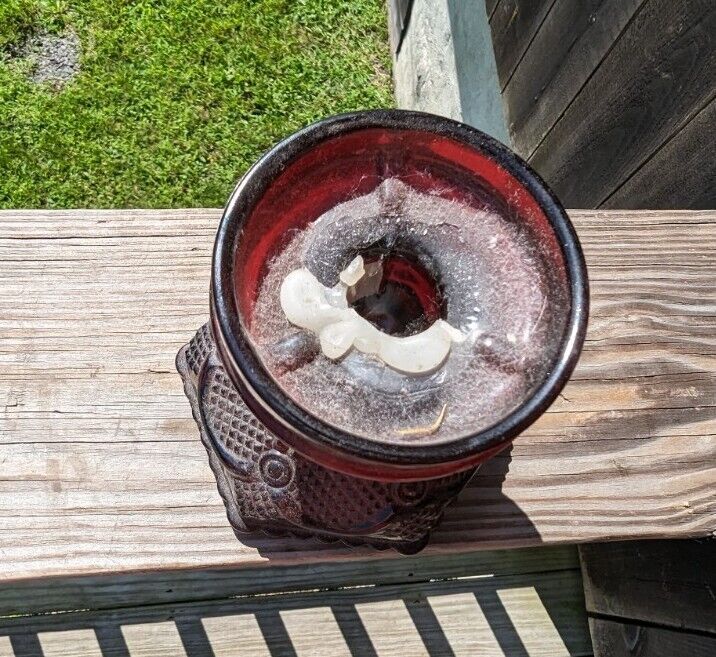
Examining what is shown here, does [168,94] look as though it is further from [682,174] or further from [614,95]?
[682,174]

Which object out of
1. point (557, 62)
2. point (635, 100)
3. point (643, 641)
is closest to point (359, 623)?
point (643, 641)

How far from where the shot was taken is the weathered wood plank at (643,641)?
1392 mm

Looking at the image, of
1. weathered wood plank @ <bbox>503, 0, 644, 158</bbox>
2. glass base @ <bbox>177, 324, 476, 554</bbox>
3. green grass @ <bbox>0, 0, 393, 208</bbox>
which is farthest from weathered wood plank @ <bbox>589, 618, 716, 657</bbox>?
green grass @ <bbox>0, 0, 393, 208</bbox>

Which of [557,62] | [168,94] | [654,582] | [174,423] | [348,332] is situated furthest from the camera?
[168,94]

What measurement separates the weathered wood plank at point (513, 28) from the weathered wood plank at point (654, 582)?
136cm

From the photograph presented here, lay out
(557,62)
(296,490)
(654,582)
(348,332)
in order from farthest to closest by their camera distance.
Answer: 1. (557,62)
2. (654,582)
3. (296,490)
4. (348,332)

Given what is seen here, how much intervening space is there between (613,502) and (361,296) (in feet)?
1.74

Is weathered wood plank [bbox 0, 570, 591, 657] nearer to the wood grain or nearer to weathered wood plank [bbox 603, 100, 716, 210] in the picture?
the wood grain

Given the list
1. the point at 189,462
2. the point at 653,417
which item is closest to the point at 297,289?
the point at 189,462

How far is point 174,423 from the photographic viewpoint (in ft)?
3.26

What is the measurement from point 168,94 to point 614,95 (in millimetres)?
1487

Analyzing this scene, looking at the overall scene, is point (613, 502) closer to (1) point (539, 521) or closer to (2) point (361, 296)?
(1) point (539, 521)

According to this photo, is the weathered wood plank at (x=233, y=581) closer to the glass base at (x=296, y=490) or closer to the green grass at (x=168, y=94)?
the glass base at (x=296, y=490)

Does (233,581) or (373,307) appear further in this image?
(233,581)
